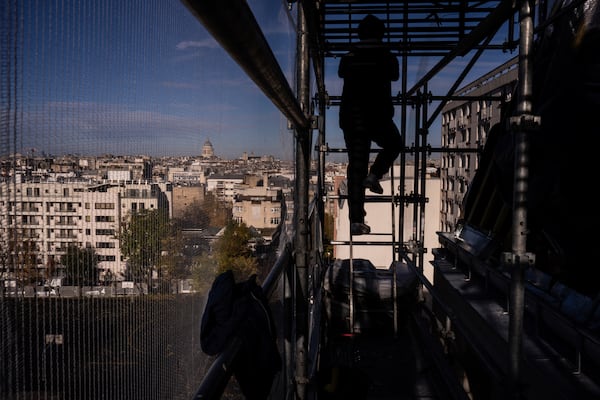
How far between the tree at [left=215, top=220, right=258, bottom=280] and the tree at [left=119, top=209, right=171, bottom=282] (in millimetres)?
413

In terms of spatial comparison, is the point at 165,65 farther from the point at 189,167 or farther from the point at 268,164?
the point at 268,164

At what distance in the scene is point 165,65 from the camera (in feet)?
2.73

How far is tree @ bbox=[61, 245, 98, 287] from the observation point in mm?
564

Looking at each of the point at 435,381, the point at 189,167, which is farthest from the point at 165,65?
the point at 435,381

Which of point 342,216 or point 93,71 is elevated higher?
point 93,71

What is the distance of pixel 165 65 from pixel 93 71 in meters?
0.25

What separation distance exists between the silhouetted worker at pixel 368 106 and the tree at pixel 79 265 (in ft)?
10.9

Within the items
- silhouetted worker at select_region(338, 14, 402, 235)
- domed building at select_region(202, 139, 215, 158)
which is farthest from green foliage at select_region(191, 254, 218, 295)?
silhouetted worker at select_region(338, 14, 402, 235)

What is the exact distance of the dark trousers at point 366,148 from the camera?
388cm

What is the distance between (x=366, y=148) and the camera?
3939 millimetres

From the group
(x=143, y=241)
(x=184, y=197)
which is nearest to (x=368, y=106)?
(x=184, y=197)

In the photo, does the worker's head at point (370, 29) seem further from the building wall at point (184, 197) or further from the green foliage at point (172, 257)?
the green foliage at point (172, 257)

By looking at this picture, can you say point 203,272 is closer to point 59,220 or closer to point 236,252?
point 236,252

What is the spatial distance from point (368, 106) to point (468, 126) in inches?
270
